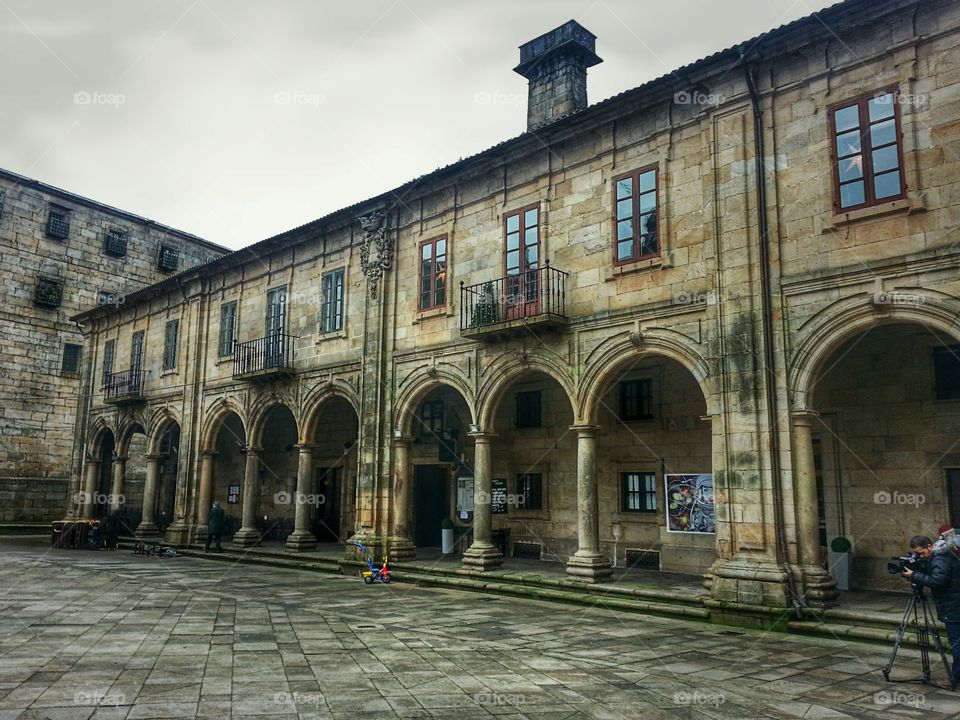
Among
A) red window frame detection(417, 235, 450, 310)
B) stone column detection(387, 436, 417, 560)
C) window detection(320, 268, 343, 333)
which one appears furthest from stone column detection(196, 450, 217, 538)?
red window frame detection(417, 235, 450, 310)

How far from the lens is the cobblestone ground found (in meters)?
6.40

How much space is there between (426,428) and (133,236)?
68.2 feet

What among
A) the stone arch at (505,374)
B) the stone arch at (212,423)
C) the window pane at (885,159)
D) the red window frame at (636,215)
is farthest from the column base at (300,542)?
the window pane at (885,159)

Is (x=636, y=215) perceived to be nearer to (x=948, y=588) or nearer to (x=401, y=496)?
(x=948, y=588)

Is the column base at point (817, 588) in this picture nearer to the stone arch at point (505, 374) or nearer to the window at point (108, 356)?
the stone arch at point (505, 374)

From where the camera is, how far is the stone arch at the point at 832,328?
10242 mm

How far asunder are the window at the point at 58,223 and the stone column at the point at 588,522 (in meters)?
26.6

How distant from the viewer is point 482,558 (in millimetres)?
14797

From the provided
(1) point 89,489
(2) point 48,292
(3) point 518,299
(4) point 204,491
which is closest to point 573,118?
(3) point 518,299

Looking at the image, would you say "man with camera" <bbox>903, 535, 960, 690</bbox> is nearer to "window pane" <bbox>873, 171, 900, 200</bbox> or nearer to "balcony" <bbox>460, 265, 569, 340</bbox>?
"window pane" <bbox>873, 171, 900, 200</bbox>

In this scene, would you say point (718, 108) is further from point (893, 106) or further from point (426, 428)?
point (426, 428)

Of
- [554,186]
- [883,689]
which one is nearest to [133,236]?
[554,186]

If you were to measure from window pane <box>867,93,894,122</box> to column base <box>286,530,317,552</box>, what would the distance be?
619 inches

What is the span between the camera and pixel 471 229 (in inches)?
651
